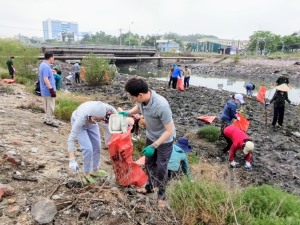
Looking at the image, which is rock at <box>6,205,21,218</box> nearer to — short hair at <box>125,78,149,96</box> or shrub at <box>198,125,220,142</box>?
short hair at <box>125,78,149,96</box>

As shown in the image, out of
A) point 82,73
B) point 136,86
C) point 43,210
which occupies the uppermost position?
point 136,86

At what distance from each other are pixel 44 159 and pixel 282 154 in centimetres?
548

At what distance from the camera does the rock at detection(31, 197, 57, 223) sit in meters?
2.67

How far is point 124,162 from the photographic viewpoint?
345cm

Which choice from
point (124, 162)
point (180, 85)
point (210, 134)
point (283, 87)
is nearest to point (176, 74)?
point (180, 85)

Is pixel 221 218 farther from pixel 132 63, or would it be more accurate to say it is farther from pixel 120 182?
pixel 132 63

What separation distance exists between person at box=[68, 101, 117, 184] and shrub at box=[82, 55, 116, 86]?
12.6 meters

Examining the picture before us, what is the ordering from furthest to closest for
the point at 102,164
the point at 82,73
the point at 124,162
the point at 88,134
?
the point at 82,73 < the point at 102,164 < the point at 88,134 < the point at 124,162

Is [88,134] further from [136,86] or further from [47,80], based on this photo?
[47,80]

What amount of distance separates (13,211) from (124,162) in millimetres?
1257

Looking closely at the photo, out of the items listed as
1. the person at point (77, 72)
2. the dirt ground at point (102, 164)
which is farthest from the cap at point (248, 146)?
the person at point (77, 72)

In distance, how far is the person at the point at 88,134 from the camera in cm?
329

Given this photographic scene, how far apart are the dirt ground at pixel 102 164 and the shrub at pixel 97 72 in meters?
5.45

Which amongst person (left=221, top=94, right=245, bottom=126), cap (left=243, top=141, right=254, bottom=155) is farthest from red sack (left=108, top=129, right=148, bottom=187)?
person (left=221, top=94, right=245, bottom=126)
